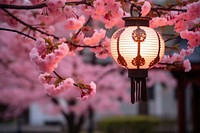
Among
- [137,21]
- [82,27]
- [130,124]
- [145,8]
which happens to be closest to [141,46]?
[137,21]

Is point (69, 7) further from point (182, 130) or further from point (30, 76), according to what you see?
point (30, 76)

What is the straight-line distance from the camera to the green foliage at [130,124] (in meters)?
20.5

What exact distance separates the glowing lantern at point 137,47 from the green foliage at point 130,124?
16.0m

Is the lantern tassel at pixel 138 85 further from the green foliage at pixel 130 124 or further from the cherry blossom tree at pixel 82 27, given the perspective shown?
the green foliage at pixel 130 124

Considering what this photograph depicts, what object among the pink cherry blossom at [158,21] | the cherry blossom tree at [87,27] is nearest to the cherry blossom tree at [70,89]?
the cherry blossom tree at [87,27]

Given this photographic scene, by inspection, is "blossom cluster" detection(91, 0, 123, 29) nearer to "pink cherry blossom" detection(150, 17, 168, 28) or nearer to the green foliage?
"pink cherry blossom" detection(150, 17, 168, 28)

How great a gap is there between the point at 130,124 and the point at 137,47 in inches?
640

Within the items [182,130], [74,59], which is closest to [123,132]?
[74,59]

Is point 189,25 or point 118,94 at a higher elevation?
point 189,25

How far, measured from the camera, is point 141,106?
24.1 meters

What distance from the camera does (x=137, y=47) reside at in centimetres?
464

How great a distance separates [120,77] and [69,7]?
1036 cm

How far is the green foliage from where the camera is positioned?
67.4 feet

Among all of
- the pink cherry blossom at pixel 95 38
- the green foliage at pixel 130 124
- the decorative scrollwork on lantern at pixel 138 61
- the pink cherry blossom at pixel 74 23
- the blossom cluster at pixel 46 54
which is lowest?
the green foliage at pixel 130 124
